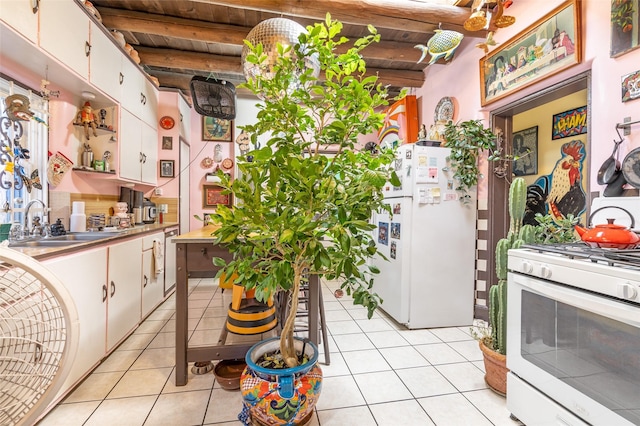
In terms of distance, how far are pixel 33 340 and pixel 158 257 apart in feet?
7.94

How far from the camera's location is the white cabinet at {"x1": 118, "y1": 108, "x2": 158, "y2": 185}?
9.39 ft

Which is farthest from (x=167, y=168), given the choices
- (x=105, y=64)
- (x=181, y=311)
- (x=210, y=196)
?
(x=181, y=311)

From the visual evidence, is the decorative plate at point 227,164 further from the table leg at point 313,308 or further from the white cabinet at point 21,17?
the table leg at point 313,308

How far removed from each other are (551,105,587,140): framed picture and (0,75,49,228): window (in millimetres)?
5198

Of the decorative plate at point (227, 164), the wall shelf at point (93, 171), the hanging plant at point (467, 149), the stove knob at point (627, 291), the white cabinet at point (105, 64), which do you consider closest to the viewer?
the stove knob at point (627, 291)

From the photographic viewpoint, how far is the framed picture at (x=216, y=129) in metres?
4.64

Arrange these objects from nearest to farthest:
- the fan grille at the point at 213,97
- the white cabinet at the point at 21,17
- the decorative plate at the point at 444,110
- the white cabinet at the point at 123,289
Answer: the white cabinet at the point at 21,17, the white cabinet at the point at 123,289, the decorative plate at the point at 444,110, the fan grille at the point at 213,97

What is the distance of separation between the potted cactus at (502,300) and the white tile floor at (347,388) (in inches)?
5.0

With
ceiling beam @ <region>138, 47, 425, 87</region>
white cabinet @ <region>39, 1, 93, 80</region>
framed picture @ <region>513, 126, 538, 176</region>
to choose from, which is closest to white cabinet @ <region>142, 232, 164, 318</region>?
white cabinet @ <region>39, 1, 93, 80</region>

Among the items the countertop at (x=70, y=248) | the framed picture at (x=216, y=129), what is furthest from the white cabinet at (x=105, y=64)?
the framed picture at (x=216, y=129)

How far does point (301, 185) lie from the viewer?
1084mm

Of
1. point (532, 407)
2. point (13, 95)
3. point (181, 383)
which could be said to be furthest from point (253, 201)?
point (13, 95)

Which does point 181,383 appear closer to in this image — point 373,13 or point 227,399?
point 227,399

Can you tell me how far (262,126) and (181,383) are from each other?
5.41ft
